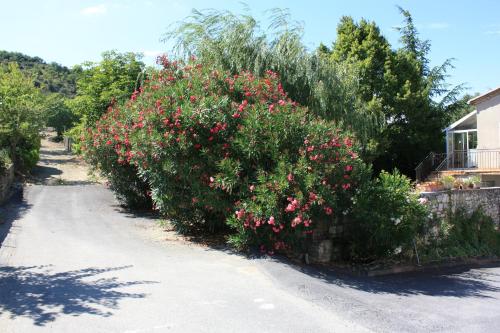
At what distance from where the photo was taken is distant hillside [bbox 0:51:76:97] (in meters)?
64.2

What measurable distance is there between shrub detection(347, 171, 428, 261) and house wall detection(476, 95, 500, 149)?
17.1m

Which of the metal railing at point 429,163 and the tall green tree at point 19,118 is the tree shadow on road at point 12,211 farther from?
the metal railing at point 429,163

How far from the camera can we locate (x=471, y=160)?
25.5 metres

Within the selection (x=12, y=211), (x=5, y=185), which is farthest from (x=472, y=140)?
(x=5, y=185)

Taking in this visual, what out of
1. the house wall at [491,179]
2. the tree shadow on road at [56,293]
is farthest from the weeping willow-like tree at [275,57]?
the house wall at [491,179]

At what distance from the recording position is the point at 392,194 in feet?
31.9

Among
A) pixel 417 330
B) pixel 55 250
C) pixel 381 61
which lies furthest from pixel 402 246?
pixel 381 61

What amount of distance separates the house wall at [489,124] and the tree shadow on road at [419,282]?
1634 centimetres

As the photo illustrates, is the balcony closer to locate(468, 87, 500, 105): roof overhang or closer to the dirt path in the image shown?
locate(468, 87, 500, 105): roof overhang

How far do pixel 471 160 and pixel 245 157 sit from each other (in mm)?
20527

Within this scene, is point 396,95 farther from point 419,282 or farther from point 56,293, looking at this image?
point 56,293

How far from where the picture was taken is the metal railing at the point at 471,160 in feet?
79.3

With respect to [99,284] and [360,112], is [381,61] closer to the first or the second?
[360,112]

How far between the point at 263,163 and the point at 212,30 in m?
6.82
